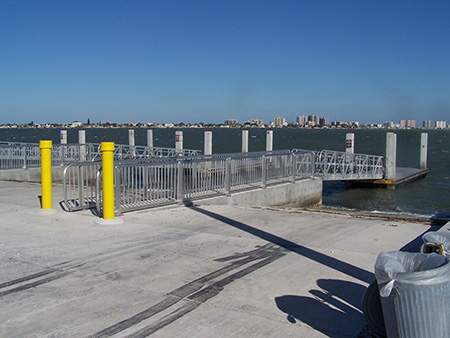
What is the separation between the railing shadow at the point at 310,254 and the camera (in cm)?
548

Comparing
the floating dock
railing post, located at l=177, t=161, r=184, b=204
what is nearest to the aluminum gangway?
railing post, located at l=177, t=161, r=184, b=204

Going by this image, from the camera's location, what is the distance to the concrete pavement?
4.12m

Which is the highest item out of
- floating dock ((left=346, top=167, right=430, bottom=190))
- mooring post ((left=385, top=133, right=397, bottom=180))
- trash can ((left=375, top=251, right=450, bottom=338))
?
trash can ((left=375, top=251, right=450, bottom=338))

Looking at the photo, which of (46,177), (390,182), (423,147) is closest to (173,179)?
(46,177)

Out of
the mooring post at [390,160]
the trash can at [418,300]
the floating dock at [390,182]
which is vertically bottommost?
the floating dock at [390,182]

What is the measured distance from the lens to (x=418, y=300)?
3.12 meters

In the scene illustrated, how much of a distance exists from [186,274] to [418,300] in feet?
9.65

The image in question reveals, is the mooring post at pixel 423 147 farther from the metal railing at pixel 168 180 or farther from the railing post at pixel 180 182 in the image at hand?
the railing post at pixel 180 182

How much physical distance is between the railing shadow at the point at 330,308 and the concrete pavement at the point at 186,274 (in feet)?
0.03

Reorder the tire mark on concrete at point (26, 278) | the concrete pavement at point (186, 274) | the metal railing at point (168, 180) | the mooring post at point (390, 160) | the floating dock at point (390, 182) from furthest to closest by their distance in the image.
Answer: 1. the mooring post at point (390, 160)
2. the floating dock at point (390, 182)
3. the metal railing at point (168, 180)
4. the tire mark on concrete at point (26, 278)
5. the concrete pavement at point (186, 274)

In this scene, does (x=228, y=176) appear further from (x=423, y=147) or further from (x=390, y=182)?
(x=423, y=147)

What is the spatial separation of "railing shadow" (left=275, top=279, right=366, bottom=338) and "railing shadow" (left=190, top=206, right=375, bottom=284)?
0.38 meters

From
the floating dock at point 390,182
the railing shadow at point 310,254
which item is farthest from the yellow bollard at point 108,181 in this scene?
the floating dock at point 390,182

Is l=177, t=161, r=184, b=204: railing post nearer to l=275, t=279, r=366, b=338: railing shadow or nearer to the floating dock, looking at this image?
l=275, t=279, r=366, b=338: railing shadow
